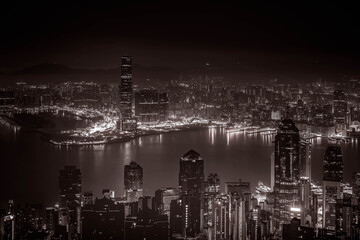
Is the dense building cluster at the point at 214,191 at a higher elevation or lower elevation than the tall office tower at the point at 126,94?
lower

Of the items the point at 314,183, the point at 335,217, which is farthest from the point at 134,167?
the point at 335,217

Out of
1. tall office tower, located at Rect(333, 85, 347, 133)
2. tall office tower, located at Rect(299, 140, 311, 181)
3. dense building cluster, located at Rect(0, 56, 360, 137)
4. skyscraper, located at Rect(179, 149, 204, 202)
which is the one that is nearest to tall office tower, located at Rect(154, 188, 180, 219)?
skyscraper, located at Rect(179, 149, 204, 202)

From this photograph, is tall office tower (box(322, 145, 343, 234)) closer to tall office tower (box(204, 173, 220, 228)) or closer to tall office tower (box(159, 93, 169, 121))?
tall office tower (box(204, 173, 220, 228))

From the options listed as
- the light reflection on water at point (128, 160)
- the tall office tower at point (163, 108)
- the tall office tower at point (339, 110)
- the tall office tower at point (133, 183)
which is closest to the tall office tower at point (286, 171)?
the light reflection on water at point (128, 160)

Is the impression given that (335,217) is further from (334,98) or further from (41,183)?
(334,98)

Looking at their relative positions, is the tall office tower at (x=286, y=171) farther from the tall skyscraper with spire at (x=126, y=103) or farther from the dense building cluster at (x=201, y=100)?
the tall skyscraper with spire at (x=126, y=103)

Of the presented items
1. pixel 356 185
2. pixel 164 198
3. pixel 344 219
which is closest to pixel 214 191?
pixel 164 198

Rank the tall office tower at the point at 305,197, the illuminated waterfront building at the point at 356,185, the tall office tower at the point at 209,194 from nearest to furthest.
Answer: the tall office tower at the point at 209,194
the tall office tower at the point at 305,197
the illuminated waterfront building at the point at 356,185
